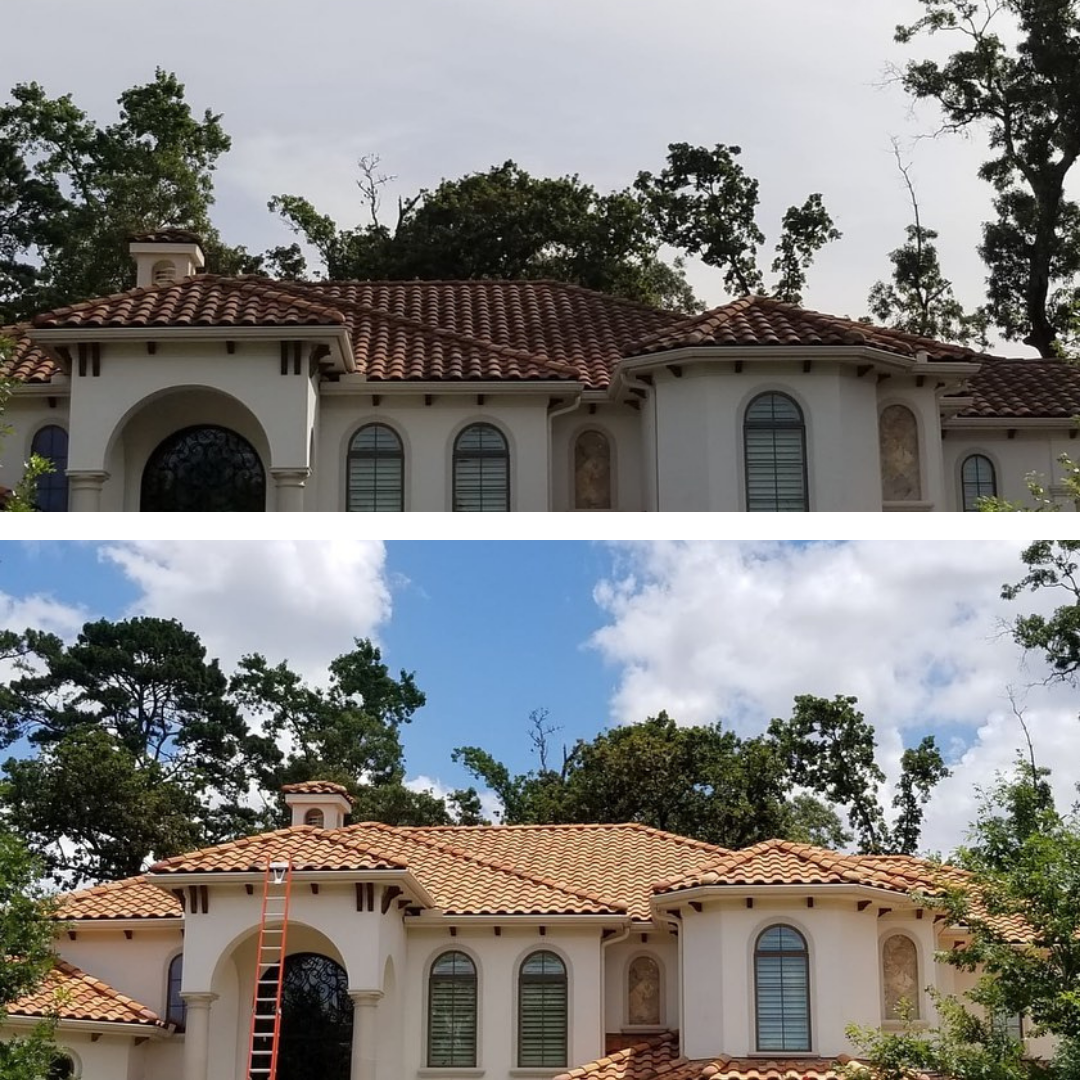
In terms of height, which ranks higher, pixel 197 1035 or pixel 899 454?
pixel 899 454

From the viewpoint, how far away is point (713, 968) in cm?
2256

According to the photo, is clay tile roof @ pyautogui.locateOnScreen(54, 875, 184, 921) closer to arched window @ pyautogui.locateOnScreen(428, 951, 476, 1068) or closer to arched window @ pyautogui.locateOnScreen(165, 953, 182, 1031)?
arched window @ pyautogui.locateOnScreen(165, 953, 182, 1031)

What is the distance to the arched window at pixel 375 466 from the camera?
1083 inches

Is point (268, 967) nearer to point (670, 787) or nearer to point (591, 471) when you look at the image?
point (591, 471)

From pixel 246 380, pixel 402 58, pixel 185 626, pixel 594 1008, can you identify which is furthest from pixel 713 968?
pixel 402 58

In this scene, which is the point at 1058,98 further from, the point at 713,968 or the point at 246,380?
the point at 713,968

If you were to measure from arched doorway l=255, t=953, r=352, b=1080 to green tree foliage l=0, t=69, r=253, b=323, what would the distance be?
21.7 meters

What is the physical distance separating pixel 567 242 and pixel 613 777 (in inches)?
569

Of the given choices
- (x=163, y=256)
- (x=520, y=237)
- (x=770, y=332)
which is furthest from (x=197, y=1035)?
(x=520, y=237)

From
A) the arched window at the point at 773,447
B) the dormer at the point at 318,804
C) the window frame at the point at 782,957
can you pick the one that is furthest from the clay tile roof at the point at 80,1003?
the arched window at the point at 773,447

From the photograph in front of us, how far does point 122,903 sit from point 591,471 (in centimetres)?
954

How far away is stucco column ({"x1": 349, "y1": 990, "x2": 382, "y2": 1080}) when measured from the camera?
2291 centimetres

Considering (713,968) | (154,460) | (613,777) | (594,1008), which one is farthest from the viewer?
(613,777)

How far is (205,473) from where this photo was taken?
28.0 m
